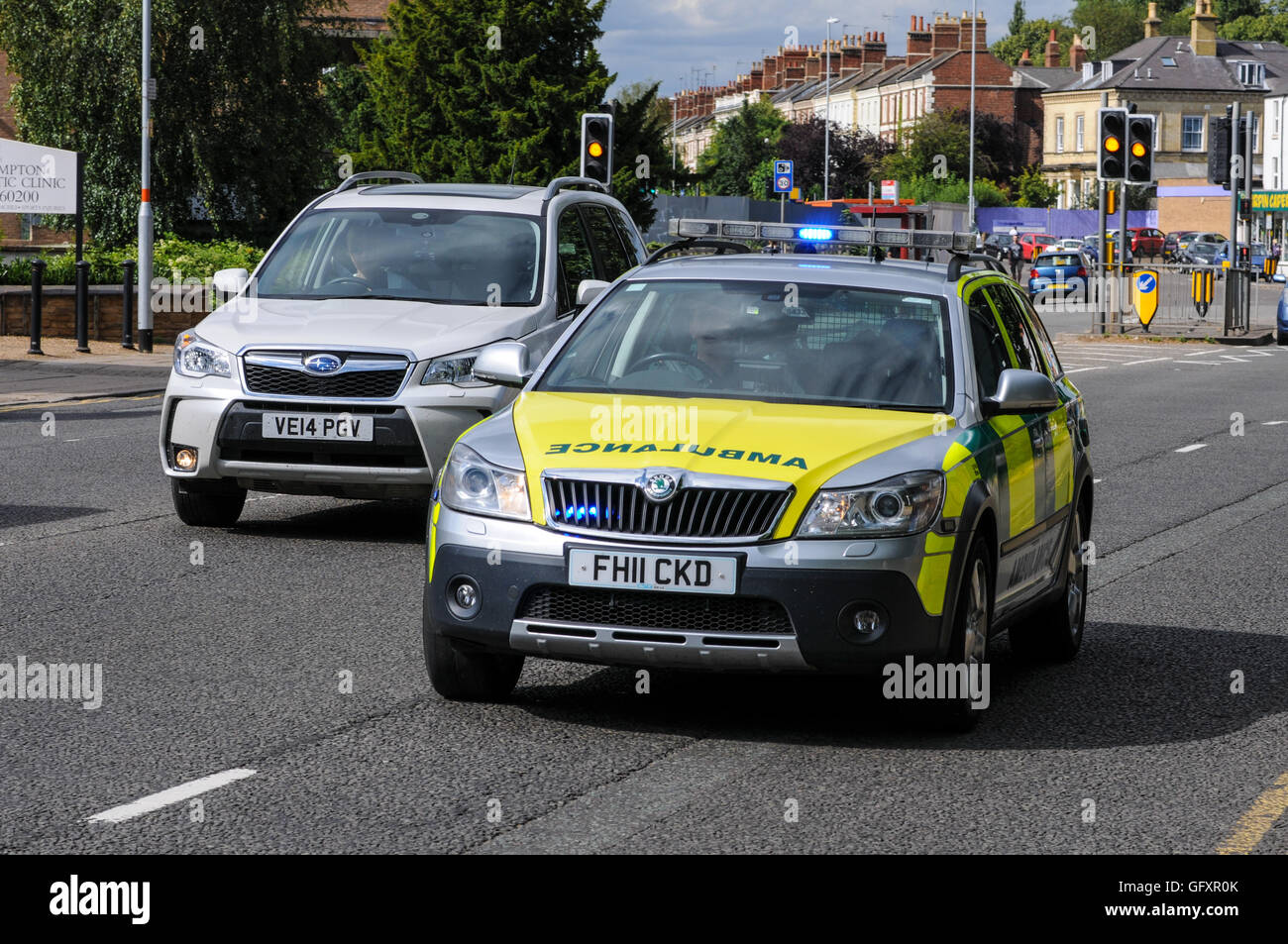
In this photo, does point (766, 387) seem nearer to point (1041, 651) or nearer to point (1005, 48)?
point (1041, 651)

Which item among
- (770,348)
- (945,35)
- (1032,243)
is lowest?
(770,348)

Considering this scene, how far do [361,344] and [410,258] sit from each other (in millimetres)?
1486

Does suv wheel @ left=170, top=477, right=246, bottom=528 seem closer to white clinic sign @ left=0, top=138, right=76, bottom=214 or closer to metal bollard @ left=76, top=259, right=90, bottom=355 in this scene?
metal bollard @ left=76, top=259, right=90, bottom=355

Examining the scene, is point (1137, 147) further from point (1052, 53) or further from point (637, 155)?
point (1052, 53)

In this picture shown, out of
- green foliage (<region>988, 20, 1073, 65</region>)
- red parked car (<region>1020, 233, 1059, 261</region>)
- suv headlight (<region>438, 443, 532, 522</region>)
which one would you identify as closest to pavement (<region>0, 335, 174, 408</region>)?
suv headlight (<region>438, 443, 532, 522</region>)

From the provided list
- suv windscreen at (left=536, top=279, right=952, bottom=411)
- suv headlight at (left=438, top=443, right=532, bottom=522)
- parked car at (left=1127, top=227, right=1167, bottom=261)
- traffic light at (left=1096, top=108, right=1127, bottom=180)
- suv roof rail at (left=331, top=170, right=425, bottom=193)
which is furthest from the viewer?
parked car at (left=1127, top=227, right=1167, bottom=261)

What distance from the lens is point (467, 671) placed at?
6578 millimetres

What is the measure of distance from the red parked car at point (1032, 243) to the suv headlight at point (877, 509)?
225ft

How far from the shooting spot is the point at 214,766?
5.75 metres

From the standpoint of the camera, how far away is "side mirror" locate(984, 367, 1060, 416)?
6.79 metres

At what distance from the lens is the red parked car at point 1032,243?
74.6 metres

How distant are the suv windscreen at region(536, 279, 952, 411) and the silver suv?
9.81ft

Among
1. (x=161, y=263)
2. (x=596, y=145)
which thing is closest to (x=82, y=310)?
(x=161, y=263)

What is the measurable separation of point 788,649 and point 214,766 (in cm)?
172
